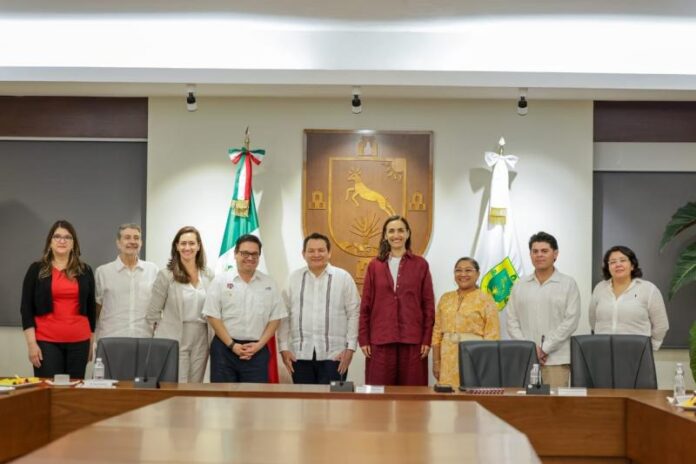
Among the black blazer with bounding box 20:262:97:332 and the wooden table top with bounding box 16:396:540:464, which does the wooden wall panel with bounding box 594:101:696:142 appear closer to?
the black blazer with bounding box 20:262:97:332

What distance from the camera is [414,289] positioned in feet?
21.2

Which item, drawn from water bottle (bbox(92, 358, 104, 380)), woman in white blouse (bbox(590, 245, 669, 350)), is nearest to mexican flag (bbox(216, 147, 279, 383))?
water bottle (bbox(92, 358, 104, 380))

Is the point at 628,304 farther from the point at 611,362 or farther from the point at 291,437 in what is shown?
the point at 291,437

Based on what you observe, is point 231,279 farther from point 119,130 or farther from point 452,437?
point 452,437

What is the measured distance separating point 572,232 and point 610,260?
4.69 feet

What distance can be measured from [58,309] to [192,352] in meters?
0.93

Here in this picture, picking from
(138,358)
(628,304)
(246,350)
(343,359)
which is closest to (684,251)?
(628,304)

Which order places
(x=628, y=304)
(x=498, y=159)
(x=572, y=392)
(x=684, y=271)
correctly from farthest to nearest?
(x=498, y=159)
(x=684, y=271)
(x=628, y=304)
(x=572, y=392)

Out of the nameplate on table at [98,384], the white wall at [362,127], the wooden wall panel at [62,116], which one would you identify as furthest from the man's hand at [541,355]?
the wooden wall panel at [62,116]

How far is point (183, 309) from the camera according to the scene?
6.51 m

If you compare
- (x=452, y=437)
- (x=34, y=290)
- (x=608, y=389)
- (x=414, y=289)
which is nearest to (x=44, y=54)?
(x=34, y=290)

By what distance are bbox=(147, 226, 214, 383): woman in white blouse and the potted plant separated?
3595 millimetres

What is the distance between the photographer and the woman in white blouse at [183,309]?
21.3ft

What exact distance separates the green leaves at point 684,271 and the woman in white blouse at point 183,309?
3595mm
